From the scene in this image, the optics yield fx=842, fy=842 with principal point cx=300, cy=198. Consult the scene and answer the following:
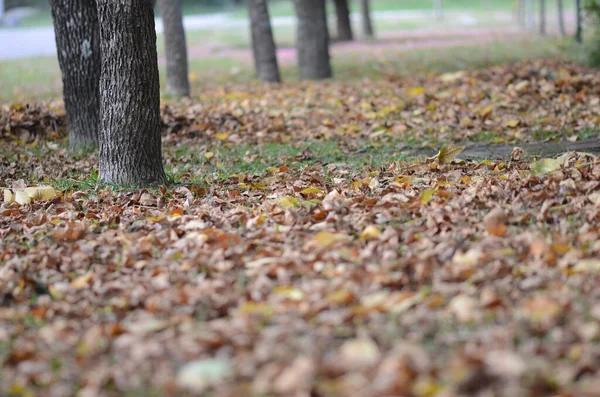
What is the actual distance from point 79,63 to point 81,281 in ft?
17.5

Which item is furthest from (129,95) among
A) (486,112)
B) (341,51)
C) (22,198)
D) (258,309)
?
(341,51)

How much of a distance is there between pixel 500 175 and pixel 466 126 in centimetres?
343

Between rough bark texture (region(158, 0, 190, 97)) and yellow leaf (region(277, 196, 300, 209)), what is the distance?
8934mm

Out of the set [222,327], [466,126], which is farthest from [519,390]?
[466,126]

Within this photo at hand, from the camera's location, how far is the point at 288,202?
5988 mm

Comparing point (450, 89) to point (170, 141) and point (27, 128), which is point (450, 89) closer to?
point (170, 141)

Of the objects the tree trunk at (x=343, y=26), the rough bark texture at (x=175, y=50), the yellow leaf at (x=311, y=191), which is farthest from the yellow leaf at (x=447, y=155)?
the tree trunk at (x=343, y=26)

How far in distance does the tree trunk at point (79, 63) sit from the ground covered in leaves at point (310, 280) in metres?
1.11

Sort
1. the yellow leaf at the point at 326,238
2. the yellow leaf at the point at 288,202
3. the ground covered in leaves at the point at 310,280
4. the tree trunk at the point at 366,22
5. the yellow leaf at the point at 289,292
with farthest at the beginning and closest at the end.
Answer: the tree trunk at the point at 366,22 → the yellow leaf at the point at 288,202 → the yellow leaf at the point at 326,238 → the yellow leaf at the point at 289,292 → the ground covered in leaves at the point at 310,280

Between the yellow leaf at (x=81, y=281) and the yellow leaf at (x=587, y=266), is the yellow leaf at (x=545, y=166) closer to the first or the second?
the yellow leaf at (x=587, y=266)

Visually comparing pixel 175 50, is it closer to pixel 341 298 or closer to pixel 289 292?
pixel 289 292

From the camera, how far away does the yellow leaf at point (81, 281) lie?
461cm

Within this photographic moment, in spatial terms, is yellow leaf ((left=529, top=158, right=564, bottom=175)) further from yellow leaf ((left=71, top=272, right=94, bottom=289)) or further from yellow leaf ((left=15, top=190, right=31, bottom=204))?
yellow leaf ((left=15, top=190, right=31, bottom=204))

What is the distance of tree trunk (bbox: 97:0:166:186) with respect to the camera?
7.01m
